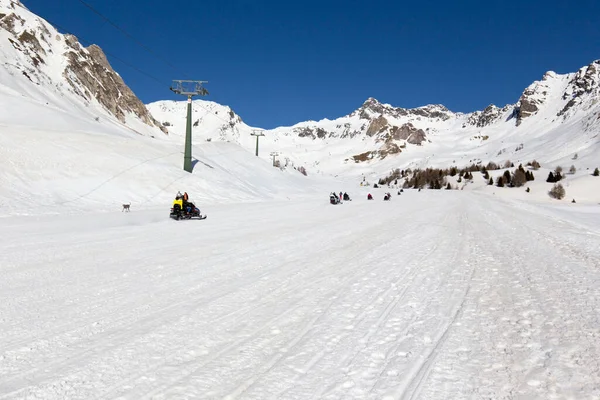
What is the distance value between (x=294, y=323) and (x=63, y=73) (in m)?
98.4

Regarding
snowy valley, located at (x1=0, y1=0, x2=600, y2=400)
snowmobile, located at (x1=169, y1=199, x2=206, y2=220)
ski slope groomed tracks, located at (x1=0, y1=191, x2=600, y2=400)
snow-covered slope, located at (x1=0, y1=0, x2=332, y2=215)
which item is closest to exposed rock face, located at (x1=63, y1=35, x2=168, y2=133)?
snow-covered slope, located at (x1=0, y1=0, x2=332, y2=215)

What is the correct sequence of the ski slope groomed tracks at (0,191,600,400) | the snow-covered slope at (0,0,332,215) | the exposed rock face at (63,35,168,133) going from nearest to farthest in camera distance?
1. the ski slope groomed tracks at (0,191,600,400)
2. the snow-covered slope at (0,0,332,215)
3. the exposed rock face at (63,35,168,133)

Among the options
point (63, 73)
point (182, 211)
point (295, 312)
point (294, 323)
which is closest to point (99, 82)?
point (63, 73)

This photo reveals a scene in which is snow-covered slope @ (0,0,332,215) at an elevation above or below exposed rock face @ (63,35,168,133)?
below

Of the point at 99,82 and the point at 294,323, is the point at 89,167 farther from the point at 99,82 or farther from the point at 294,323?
the point at 99,82

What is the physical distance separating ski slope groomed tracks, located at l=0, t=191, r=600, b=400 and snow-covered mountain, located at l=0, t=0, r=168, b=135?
197 ft

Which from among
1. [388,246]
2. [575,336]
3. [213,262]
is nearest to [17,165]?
[213,262]

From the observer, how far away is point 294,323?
16.6 feet

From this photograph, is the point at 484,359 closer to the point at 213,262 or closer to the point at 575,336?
the point at 575,336

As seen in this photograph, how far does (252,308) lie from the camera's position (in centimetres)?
562

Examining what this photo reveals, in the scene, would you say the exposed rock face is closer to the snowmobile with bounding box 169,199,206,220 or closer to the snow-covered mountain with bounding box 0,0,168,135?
the snow-covered mountain with bounding box 0,0,168,135

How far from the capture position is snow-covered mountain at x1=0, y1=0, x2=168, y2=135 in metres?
66.4

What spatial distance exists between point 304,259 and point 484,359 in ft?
17.3

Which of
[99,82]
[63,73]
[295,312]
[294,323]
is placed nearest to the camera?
[294,323]
